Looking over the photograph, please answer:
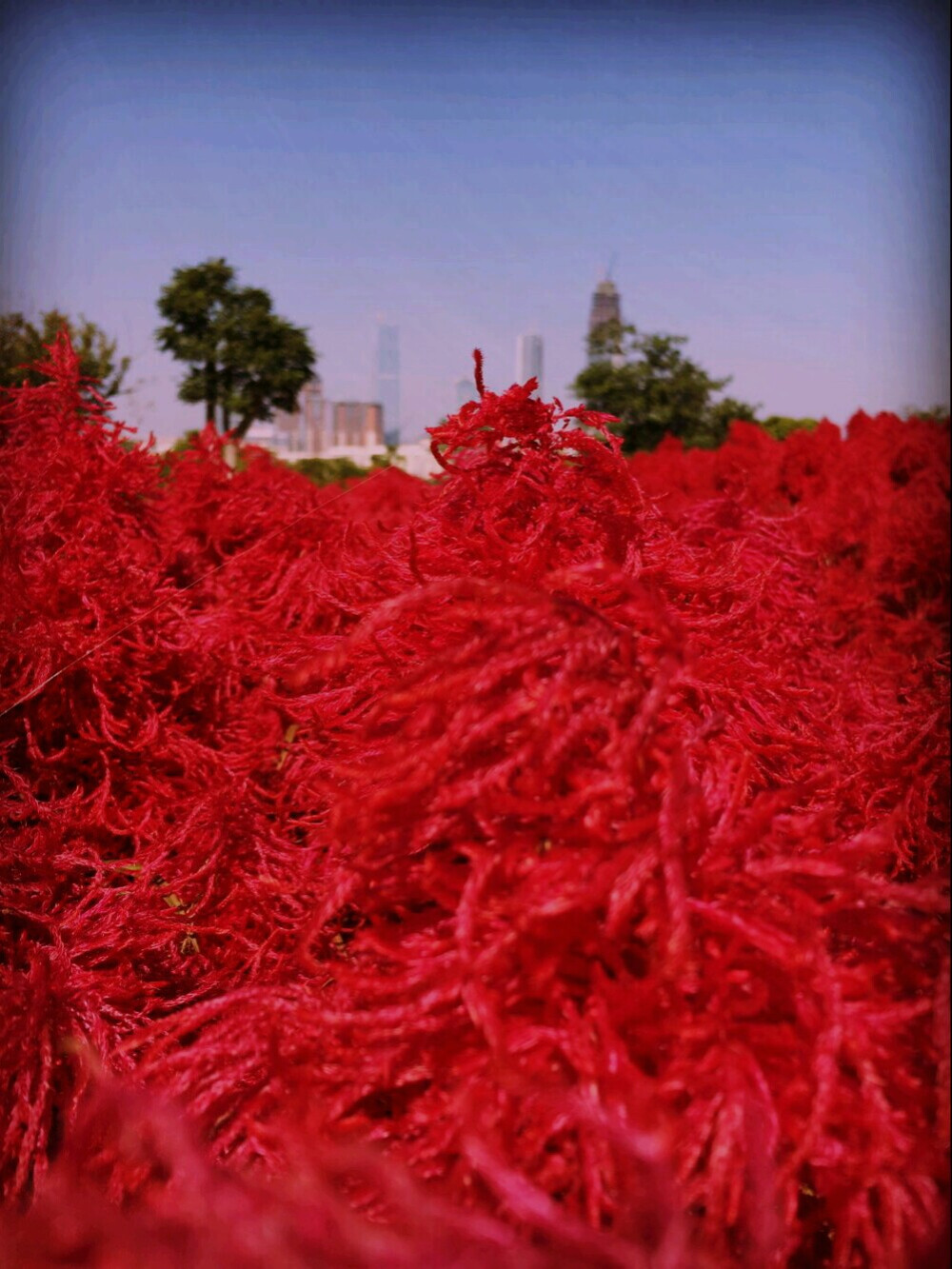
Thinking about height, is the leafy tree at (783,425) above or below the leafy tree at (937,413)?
above

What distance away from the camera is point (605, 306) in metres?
9.06

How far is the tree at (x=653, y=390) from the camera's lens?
24.4 feet

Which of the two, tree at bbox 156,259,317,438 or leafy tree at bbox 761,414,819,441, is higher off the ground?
tree at bbox 156,259,317,438

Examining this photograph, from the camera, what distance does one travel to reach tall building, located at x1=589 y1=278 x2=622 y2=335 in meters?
8.27

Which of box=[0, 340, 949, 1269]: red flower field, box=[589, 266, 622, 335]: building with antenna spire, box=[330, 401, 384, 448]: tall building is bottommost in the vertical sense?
box=[0, 340, 949, 1269]: red flower field

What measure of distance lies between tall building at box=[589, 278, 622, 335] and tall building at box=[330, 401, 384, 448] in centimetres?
532

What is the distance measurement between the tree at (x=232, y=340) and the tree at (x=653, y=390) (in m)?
2.62

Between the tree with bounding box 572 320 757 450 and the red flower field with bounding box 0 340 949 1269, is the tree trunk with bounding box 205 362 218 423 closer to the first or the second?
the tree with bounding box 572 320 757 450

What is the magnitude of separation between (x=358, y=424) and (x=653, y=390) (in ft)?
18.0

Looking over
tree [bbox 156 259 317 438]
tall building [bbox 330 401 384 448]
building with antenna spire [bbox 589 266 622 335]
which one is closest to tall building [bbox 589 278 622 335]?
building with antenna spire [bbox 589 266 622 335]

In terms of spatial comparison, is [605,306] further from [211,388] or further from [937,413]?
[937,413]

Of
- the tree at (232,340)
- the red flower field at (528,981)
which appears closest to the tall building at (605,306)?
the tree at (232,340)

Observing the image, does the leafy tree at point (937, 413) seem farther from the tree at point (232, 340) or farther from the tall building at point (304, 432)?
the tree at point (232, 340)

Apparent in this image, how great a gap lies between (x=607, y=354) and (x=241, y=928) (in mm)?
7716
